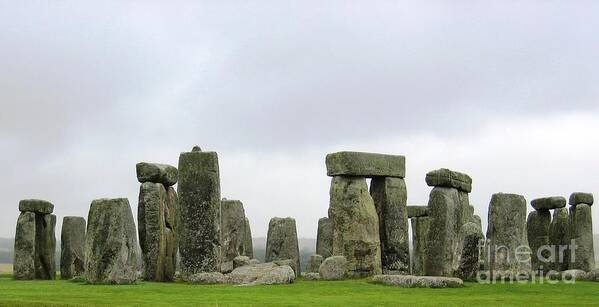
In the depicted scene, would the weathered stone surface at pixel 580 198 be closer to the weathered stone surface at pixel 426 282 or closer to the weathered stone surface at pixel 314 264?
the weathered stone surface at pixel 314 264

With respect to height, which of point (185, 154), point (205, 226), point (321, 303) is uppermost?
point (185, 154)

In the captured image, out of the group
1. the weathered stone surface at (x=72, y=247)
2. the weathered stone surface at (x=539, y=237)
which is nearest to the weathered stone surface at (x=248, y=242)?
the weathered stone surface at (x=72, y=247)

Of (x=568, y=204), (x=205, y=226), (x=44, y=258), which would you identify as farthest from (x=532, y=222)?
(x=44, y=258)

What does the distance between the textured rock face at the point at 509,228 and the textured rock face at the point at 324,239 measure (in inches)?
346

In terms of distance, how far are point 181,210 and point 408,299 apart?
824 cm

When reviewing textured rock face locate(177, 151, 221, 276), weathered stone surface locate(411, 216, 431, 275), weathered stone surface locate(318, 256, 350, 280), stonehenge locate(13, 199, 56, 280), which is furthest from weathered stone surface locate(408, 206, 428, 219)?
stonehenge locate(13, 199, 56, 280)

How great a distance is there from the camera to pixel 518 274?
25766mm

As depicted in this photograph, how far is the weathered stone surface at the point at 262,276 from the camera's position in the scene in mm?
22594

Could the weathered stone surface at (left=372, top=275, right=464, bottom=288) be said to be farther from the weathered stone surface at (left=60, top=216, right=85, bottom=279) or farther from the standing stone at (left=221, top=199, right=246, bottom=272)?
the weathered stone surface at (left=60, top=216, right=85, bottom=279)

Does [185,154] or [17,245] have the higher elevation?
[185,154]

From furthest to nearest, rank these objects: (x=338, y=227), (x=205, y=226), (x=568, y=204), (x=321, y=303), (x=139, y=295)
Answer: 1. (x=568, y=204)
2. (x=338, y=227)
3. (x=205, y=226)
4. (x=139, y=295)
5. (x=321, y=303)

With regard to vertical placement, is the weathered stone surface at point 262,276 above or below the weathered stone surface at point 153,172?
below

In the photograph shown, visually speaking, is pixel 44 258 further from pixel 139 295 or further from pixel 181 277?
pixel 139 295

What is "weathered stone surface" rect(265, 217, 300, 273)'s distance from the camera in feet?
108
